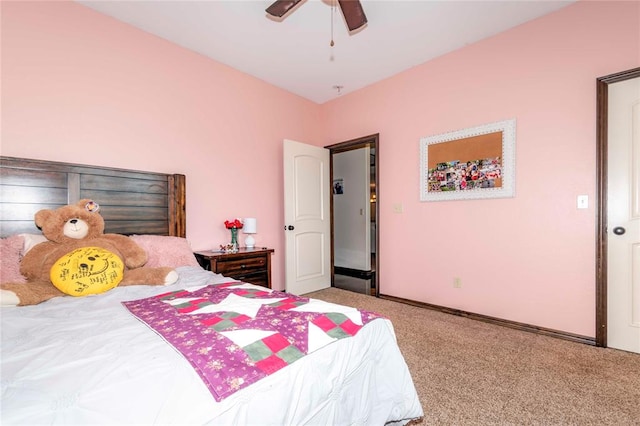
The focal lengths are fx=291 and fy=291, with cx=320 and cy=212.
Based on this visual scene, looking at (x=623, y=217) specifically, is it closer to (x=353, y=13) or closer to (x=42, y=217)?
(x=353, y=13)

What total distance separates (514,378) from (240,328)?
1816mm

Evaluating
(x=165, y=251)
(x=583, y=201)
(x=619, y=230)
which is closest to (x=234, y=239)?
(x=165, y=251)

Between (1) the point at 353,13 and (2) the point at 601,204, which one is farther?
(2) the point at 601,204

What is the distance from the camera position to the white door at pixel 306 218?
12.0 feet

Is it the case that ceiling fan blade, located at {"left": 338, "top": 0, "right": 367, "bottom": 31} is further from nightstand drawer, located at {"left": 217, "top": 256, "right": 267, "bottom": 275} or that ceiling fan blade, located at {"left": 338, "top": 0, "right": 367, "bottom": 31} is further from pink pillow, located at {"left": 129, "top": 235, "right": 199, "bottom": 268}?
nightstand drawer, located at {"left": 217, "top": 256, "right": 267, "bottom": 275}

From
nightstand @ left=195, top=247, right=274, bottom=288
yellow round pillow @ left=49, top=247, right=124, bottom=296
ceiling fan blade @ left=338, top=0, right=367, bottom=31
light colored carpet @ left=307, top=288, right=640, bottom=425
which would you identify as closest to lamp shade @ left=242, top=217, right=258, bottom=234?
nightstand @ left=195, top=247, right=274, bottom=288

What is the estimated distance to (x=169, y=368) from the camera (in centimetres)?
83

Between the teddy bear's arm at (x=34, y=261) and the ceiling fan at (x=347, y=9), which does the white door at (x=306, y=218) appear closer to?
the ceiling fan at (x=347, y=9)

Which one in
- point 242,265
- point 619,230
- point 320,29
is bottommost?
point 242,265

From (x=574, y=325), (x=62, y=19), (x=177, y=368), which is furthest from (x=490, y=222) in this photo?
(x=62, y=19)

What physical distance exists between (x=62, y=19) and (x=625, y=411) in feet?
14.6

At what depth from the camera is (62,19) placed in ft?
7.29

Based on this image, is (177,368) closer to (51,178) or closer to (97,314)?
(97,314)

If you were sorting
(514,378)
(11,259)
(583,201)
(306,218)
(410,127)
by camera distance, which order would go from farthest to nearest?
1. (306,218)
2. (410,127)
3. (583,201)
4. (514,378)
5. (11,259)
